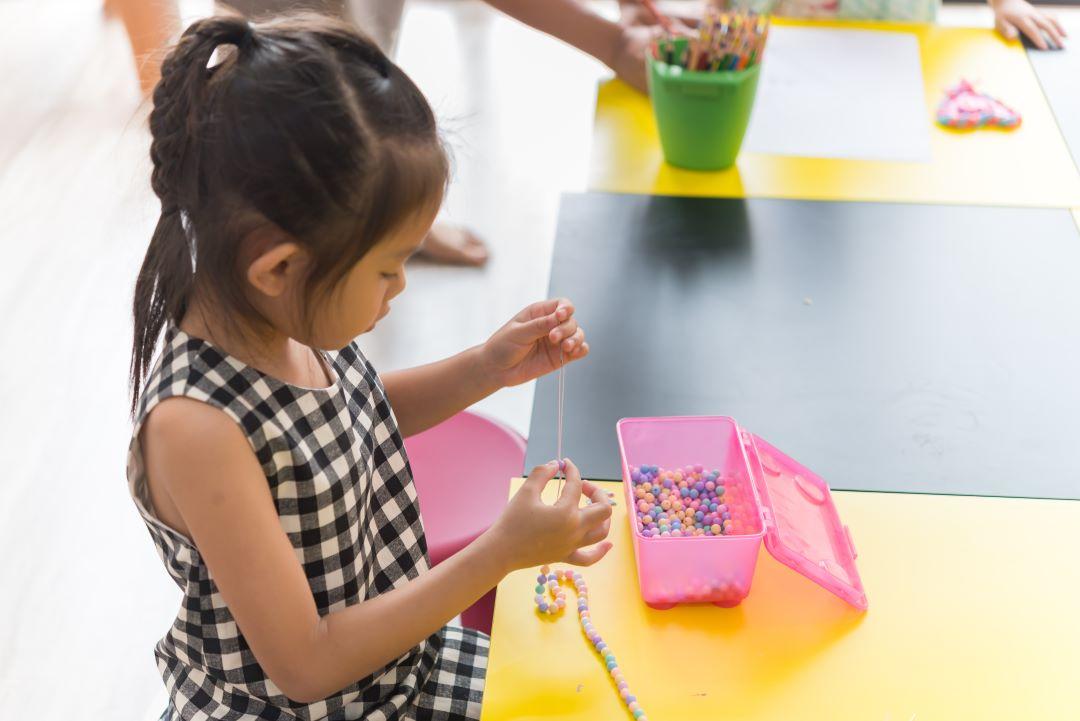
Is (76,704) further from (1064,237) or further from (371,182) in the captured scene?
(1064,237)

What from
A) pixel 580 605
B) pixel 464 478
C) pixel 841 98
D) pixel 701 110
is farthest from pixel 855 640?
pixel 841 98

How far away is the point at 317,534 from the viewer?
890 mm

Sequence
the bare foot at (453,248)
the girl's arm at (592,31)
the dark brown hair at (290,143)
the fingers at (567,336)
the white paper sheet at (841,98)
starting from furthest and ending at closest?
the bare foot at (453,248), the girl's arm at (592,31), the white paper sheet at (841,98), the fingers at (567,336), the dark brown hair at (290,143)

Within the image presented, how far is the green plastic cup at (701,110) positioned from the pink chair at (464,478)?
1.56ft

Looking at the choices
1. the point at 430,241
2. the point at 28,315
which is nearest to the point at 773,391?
the point at 430,241

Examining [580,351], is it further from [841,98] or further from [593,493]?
[841,98]

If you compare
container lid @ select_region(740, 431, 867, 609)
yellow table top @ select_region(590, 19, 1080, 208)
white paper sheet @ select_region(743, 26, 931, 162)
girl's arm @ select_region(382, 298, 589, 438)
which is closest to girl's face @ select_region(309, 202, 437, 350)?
girl's arm @ select_region(382, 298, 589, 438)

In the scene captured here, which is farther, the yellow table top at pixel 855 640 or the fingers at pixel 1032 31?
the fingers at pixel 1032 31

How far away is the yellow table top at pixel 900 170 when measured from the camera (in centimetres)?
147

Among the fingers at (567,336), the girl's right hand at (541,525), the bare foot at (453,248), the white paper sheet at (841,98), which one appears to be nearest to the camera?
the girl's right hand at (541,525)

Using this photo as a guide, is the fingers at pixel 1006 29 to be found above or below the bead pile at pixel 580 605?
above

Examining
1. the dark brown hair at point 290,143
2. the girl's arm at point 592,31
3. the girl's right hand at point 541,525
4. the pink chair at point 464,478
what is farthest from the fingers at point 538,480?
the girl's arm at point 592,31

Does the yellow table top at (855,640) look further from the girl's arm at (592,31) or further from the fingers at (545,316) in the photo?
the girl's arm at (592,31)

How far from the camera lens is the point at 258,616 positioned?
803 mm
